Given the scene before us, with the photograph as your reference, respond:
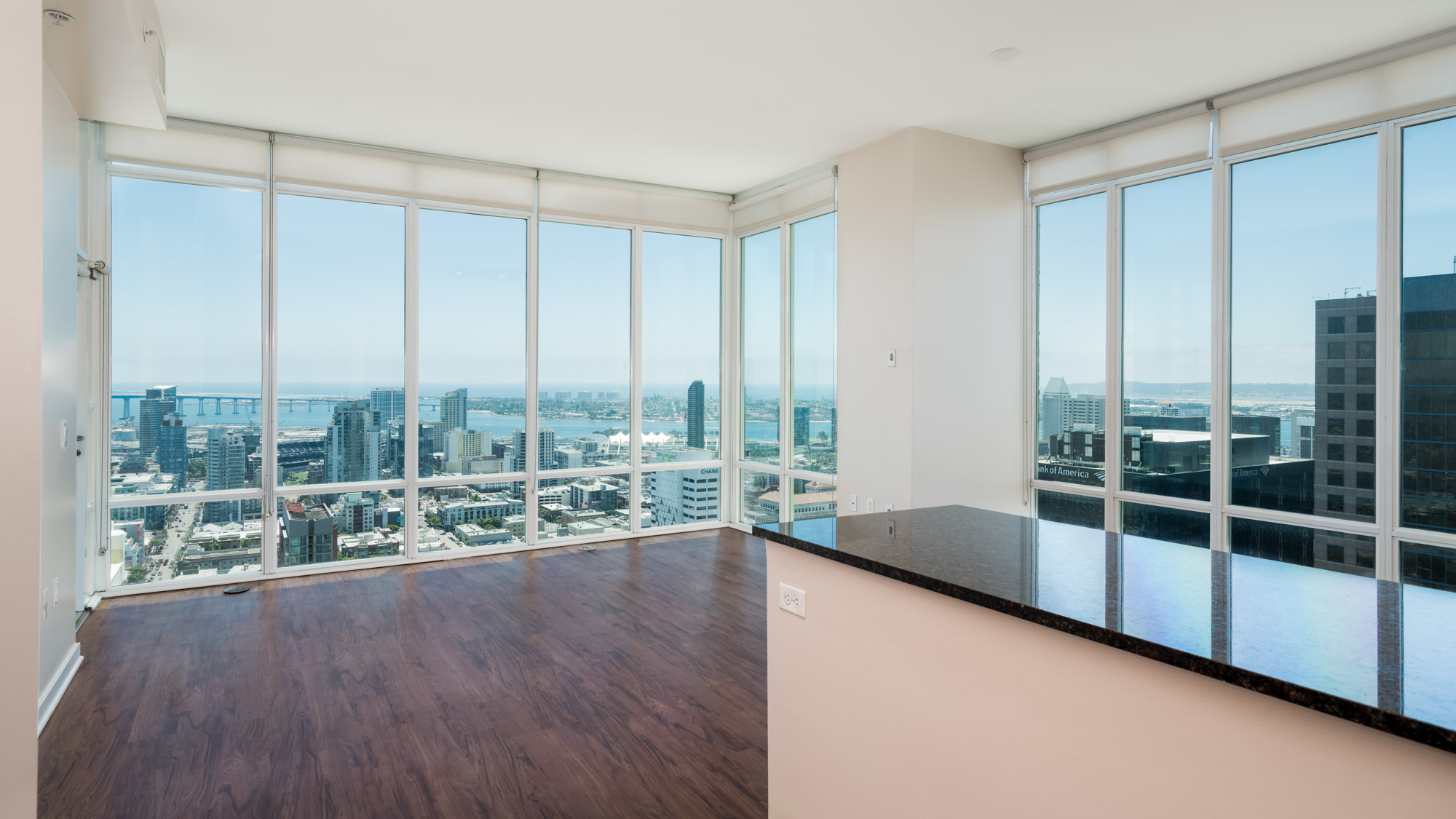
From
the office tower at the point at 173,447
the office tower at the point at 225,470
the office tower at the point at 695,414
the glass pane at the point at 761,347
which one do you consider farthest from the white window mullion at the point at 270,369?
the glass pane at the point at 761,347

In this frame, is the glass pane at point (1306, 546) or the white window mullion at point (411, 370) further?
the white window mullion at point (411, 370)

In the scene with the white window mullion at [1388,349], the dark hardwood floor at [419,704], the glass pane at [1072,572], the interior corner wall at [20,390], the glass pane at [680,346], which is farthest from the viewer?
the glass pane at [680,346]

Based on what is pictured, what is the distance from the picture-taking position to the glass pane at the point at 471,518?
5.84 m

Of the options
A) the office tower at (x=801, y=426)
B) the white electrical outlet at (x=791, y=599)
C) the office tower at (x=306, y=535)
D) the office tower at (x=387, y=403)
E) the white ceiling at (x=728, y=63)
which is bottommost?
the office tower at (x=306, y=535)

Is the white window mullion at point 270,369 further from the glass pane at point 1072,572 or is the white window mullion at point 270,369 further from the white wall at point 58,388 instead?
the glass pane at point 1072,572

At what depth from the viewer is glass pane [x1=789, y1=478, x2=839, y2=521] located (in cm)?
596

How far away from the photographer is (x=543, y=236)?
20.6 ft

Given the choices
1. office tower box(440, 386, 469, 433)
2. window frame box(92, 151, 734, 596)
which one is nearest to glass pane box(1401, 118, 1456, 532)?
window frame box(92, 151, 734, 596)

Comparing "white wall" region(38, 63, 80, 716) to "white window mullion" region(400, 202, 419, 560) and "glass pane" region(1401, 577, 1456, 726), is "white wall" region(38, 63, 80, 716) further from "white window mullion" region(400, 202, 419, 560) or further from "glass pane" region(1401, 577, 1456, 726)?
"glass pane" region(1401, 577, 1456, 726)

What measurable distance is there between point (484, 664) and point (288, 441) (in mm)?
2819

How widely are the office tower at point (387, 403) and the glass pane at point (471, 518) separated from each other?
62 cm

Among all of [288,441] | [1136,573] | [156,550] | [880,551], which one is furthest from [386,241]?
[1136,573]

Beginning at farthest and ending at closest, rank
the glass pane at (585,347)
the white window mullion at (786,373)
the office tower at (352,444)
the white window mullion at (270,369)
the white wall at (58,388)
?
the white window mullion at (786,373) < the glass pane at (585,347) < the office tower at (352,444) < the white window mullion at (270,369) < the white wall at (58,388)

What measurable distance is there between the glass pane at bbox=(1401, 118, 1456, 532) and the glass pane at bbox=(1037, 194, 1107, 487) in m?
1.55
